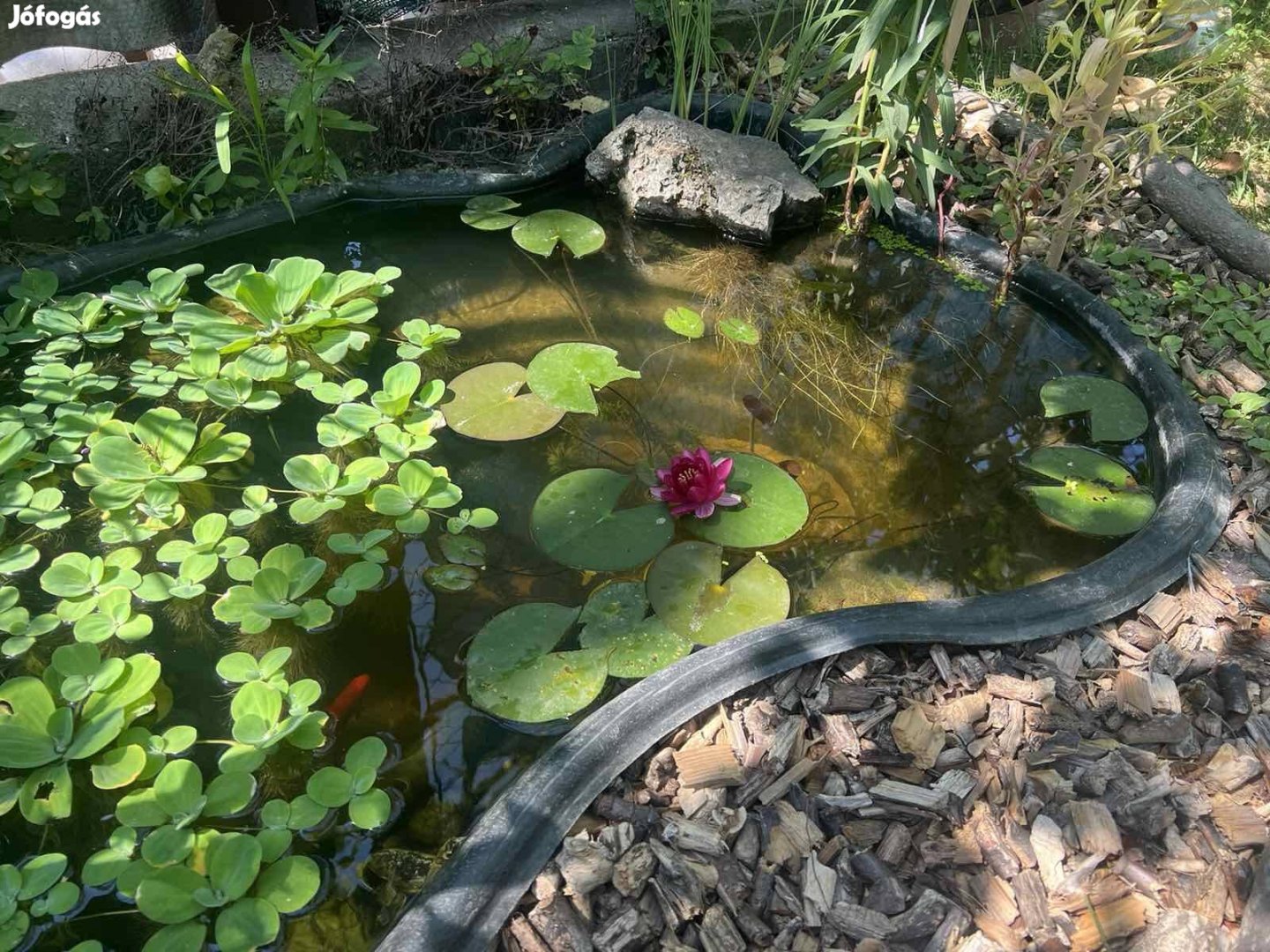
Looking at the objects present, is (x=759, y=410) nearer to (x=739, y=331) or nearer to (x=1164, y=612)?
(x=739, y=331)

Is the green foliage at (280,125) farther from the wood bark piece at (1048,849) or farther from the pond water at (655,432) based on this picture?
the wood bark piece at (1048,849)

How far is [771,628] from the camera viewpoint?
1.52 metres

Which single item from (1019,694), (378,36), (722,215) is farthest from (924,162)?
(378,36)

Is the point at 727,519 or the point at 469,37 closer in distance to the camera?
the point at 727,519

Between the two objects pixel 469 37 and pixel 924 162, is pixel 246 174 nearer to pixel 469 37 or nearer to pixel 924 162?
pixel 469 37

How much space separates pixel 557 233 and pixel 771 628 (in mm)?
1571

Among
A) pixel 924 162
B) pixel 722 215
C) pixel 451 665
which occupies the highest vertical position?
pixel 924 162

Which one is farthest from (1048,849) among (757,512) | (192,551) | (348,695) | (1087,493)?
(192,551)

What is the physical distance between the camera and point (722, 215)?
8.77ft

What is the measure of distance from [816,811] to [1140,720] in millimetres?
595

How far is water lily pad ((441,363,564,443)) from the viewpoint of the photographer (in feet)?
6.60

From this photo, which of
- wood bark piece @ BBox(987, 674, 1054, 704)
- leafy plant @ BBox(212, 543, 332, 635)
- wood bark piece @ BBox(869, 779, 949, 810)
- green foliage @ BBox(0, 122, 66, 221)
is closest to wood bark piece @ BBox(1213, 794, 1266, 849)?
wood bark piece @ BBox(987, 674, 1054, 704)

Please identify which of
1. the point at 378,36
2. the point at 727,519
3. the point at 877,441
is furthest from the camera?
the point at 378,36

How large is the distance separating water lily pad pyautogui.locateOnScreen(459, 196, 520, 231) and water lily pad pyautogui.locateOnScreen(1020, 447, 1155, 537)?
164 centimetres
